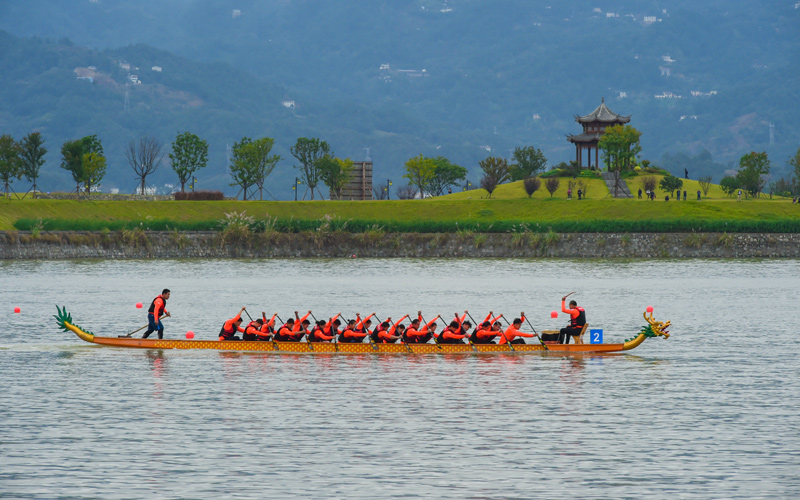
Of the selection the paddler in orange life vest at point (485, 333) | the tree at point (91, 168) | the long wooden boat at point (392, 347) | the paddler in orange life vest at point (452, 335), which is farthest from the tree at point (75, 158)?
the paddler in orange life vest at point (485, 333)

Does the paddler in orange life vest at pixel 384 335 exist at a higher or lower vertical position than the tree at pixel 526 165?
lower

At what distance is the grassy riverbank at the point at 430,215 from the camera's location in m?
102

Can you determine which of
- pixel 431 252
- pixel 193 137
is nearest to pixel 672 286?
pixel 431 252

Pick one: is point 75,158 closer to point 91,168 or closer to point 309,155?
point 91,168

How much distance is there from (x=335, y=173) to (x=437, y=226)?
41.1 m

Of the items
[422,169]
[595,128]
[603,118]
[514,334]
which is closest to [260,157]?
[422,169]

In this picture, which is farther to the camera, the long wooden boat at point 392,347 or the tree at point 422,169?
the tree at point 422,169

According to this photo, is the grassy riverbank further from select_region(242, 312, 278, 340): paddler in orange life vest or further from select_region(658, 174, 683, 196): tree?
select_region(242, 312, 278, 340): paddler in orange life vest

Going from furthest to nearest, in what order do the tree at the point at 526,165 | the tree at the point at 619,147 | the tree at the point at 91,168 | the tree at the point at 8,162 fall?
the tree at the point at 526,165
the tree at the point at 619,147
the tree at the point at 91,168
the tree at the point at 8,162

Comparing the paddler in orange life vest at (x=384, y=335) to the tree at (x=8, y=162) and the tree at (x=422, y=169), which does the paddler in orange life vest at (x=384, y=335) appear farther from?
the tree at (x=422, y=169)

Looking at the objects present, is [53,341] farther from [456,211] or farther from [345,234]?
[456,211]

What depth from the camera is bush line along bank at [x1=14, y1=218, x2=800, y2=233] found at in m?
101

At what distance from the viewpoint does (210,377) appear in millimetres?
34719

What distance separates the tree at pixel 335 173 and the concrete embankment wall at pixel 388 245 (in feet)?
130
